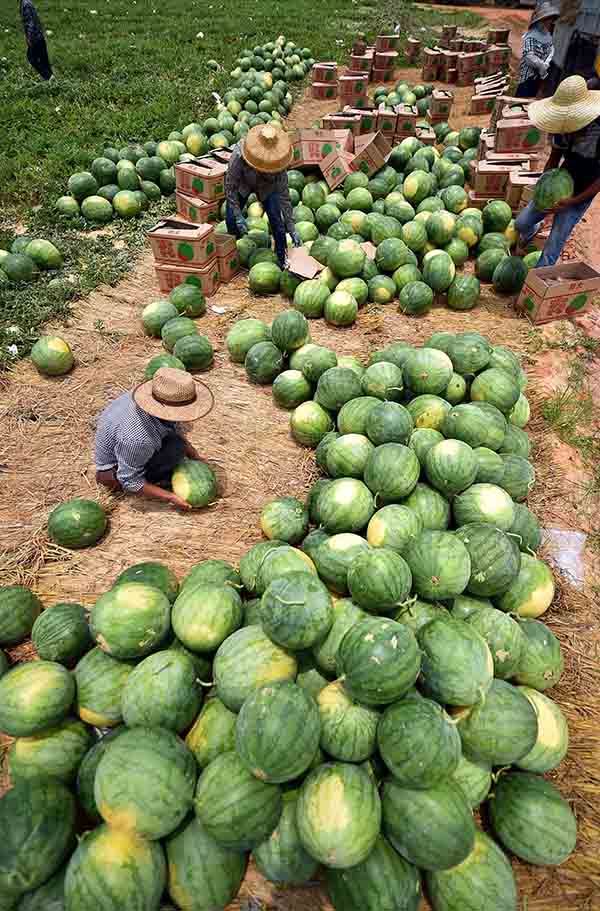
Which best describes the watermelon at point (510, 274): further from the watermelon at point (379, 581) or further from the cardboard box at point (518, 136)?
the watermelon at point (379, 581)

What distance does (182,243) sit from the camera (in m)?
7.52

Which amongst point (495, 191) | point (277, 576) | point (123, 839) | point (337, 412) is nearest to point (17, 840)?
point (123, 839)

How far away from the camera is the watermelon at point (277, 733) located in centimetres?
254

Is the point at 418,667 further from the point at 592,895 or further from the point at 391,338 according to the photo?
the point at 391,338

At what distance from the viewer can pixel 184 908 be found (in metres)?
2.56

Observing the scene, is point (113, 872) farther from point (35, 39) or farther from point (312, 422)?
point (35, 39)

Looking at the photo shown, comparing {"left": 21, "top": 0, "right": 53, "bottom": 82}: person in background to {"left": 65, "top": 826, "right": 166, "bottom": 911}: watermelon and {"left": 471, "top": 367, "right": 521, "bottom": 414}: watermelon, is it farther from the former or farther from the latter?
{"left": 65, "top": 826, "right": 166, "bottom": 911}: watermelon

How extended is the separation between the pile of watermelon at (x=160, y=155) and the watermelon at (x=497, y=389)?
8156 millimetres

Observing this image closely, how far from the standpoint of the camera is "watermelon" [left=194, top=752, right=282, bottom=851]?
2549 millimetres

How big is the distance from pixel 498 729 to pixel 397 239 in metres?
7.10

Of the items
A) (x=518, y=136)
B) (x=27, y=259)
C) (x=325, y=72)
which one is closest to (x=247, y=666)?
(x=27, y=259)

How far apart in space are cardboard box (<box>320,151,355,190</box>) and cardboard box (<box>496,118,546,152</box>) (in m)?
2.82

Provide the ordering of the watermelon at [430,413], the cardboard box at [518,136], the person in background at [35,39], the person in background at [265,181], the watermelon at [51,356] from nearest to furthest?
the watermelon at [430,413]
the watermelon at [51,356]
the person in background at [265,181]
the cardboard box at [518,136]
the person in background at [35,39]

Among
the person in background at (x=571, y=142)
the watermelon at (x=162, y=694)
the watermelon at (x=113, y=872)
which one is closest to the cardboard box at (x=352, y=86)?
the person in background at (x=571, y=142)
